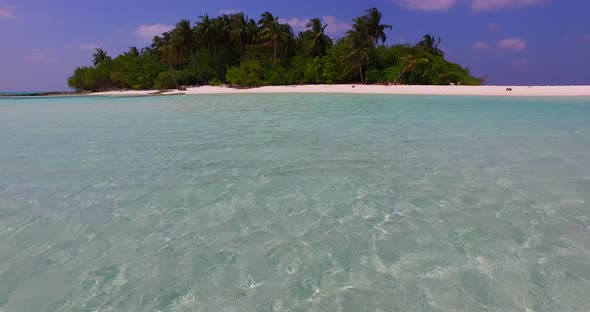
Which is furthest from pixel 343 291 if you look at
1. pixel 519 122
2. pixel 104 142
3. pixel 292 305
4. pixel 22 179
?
pixel 519 122

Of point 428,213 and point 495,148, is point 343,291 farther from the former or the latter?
point 495,148

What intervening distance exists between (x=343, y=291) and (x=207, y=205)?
7.73ft

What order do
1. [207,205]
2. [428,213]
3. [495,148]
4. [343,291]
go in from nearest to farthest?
1. [343,291]
2. [428,213]
3. [207,205]
4. [495,148]

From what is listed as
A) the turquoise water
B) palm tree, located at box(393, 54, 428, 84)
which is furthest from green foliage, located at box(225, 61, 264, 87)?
the turquoise water

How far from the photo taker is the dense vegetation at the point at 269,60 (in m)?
44.1

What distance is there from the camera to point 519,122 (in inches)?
489

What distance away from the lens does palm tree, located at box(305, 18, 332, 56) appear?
51.2 metres

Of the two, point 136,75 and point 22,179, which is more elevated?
point 136,75

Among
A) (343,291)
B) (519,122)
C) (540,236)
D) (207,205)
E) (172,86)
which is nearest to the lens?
(343,291)

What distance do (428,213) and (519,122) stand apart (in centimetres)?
1040

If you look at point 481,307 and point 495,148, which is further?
point 495,148

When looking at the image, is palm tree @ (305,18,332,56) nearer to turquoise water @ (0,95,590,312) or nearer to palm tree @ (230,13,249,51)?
palm tree @ (230,13,249,51)

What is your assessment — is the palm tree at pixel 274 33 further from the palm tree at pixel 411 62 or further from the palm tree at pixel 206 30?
the palm tree at pixel 411 62

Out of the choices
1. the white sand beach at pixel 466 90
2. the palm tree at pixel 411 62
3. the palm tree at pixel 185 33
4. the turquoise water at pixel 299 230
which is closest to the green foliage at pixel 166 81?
the palm tree at pixel 185 33
